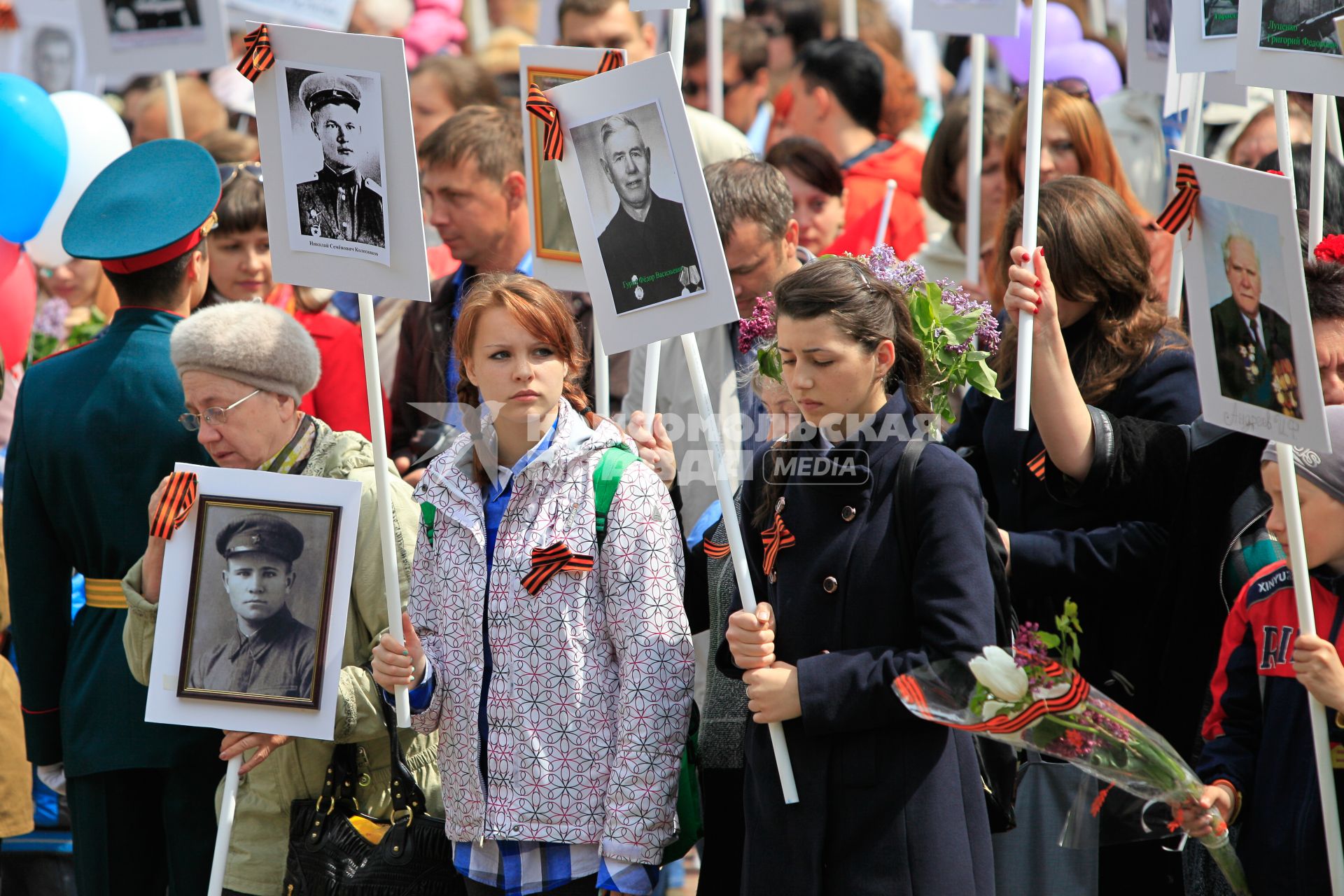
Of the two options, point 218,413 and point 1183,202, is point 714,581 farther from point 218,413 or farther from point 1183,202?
point 1183,202

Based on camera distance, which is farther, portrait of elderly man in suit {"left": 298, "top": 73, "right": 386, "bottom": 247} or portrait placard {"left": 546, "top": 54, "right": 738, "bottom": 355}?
portrait of elderly man in suit {"left": 298, "top": 73, "right": 386, "bottom": 247}

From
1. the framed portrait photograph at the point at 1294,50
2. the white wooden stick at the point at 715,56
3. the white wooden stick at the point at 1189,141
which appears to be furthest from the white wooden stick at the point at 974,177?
the framed portrait photograph at the point at 1294,50

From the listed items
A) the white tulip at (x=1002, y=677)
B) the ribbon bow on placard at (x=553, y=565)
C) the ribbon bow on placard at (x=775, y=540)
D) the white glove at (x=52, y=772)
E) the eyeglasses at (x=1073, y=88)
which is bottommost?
the white glove at (x=52, y=772)

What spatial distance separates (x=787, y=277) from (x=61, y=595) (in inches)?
83.2

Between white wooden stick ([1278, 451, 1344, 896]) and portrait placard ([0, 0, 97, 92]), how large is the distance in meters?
7.56

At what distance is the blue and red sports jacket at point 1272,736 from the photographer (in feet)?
9.78

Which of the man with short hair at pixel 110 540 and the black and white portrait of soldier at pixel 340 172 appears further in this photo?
the man with short hair at pixel 110 540

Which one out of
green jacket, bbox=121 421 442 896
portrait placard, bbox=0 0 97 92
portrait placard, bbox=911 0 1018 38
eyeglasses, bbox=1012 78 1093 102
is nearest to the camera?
green jacket, bbox=121 421 442 896

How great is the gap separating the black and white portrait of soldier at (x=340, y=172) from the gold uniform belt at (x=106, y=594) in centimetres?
113

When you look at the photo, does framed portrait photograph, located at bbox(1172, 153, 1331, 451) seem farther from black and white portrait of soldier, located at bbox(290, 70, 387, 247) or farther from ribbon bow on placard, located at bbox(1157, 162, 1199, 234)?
black and white portrait of soldier, located at bbox(290, 70, 387, 247)

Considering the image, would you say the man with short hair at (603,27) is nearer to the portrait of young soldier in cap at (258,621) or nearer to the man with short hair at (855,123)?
the man with short hair at (855,123)

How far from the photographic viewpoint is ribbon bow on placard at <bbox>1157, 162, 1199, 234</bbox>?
10.2 feet

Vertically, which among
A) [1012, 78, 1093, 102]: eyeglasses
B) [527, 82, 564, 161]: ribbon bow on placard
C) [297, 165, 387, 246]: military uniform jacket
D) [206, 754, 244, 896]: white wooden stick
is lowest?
[206, 754, 244, 896]: white wooden stick

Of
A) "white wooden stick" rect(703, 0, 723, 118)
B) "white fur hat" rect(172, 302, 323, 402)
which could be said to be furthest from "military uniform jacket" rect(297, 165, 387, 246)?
"white wooden stick" rect(703, 0, 723, 118)
